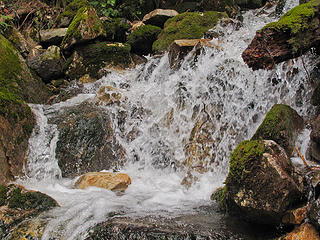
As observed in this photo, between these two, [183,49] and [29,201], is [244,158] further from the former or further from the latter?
[183,49]

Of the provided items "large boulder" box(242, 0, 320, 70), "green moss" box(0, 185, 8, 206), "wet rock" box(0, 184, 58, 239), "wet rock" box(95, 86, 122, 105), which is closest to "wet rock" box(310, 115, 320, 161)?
"large boulder" box(242, 0, 320, 70)

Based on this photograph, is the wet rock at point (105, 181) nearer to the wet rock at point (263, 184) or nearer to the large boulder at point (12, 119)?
the large boulder at point (12, 119)

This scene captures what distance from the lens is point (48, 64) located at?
874cm

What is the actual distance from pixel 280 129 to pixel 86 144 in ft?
12.6

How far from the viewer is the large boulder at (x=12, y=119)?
15.5 feet

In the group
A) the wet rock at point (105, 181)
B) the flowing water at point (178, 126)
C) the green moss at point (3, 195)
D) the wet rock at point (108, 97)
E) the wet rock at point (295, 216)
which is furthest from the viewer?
the wet rock at point (108, 97)

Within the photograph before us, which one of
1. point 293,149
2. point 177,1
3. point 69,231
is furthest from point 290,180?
point 177,1

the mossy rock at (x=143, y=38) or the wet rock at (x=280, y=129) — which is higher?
the mossy rock at (x=143, y=38)

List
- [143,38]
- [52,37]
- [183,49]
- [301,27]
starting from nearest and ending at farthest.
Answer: [301,27]
[183,49]
[143,38]
[52,37]

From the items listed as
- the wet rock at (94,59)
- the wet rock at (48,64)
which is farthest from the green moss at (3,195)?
the wet rock at (94,59)

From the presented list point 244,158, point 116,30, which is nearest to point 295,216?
point 244,158

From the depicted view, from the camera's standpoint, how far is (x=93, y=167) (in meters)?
5.59

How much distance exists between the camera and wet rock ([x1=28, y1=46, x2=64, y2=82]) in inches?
336

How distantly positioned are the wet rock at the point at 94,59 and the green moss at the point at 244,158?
7.11 m
